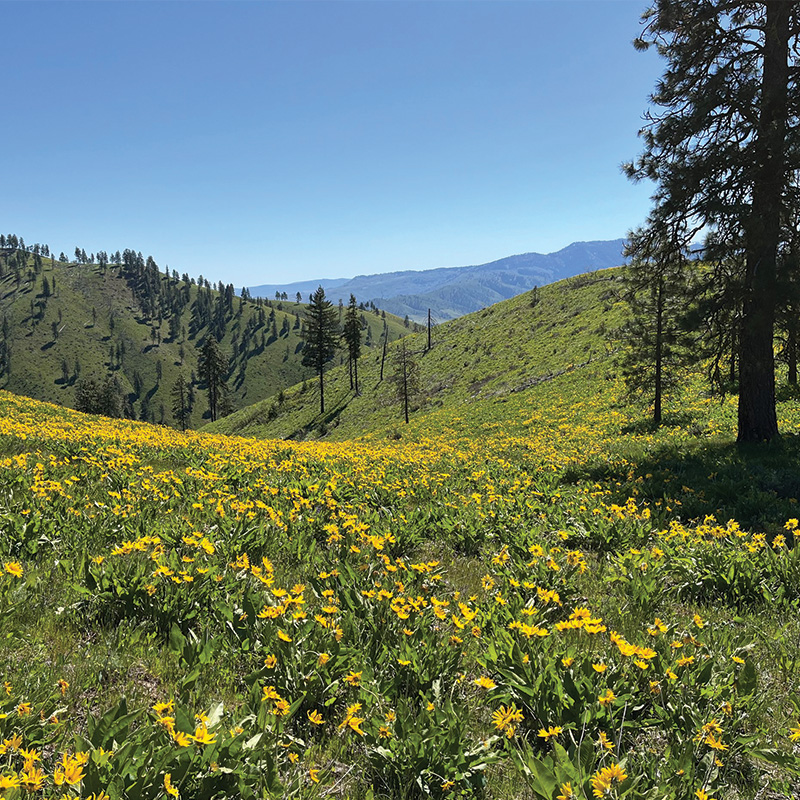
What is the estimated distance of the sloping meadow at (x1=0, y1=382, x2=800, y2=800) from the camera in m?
2.37

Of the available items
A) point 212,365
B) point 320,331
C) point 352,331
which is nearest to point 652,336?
point 320,331

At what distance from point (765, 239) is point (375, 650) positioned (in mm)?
12226

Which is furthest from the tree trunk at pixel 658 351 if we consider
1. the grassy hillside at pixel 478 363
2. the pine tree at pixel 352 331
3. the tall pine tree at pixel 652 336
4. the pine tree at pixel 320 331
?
the pine tree at pixel 352 331

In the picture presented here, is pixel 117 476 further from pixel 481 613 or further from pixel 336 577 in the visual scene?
pixel 481 613

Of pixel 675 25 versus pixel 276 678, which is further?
pixel 675 25

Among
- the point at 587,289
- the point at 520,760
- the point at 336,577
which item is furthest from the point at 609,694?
the point at 587,289

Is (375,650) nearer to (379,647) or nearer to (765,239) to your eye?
(379,647)

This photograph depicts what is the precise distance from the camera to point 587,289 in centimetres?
6059

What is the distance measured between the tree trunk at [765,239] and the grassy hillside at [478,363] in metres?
22.8

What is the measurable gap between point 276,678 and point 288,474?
19.6 feet

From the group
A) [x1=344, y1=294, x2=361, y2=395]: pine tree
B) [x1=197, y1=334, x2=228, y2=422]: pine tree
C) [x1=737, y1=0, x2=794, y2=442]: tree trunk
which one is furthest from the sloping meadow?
[x1=197, y1=334, x2=228, y2=422]: pine tree

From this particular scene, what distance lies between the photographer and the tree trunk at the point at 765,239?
9.67 meters

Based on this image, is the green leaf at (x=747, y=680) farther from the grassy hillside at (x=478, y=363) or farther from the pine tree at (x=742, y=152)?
the grassy hillside at (x=478, y=363)

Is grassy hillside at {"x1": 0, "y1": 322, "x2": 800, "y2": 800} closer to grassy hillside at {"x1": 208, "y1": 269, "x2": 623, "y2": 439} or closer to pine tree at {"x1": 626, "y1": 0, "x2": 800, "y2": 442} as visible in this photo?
pine tree at {"x1": 626, "y1": 0, "x2": 800, "y2": 442}
